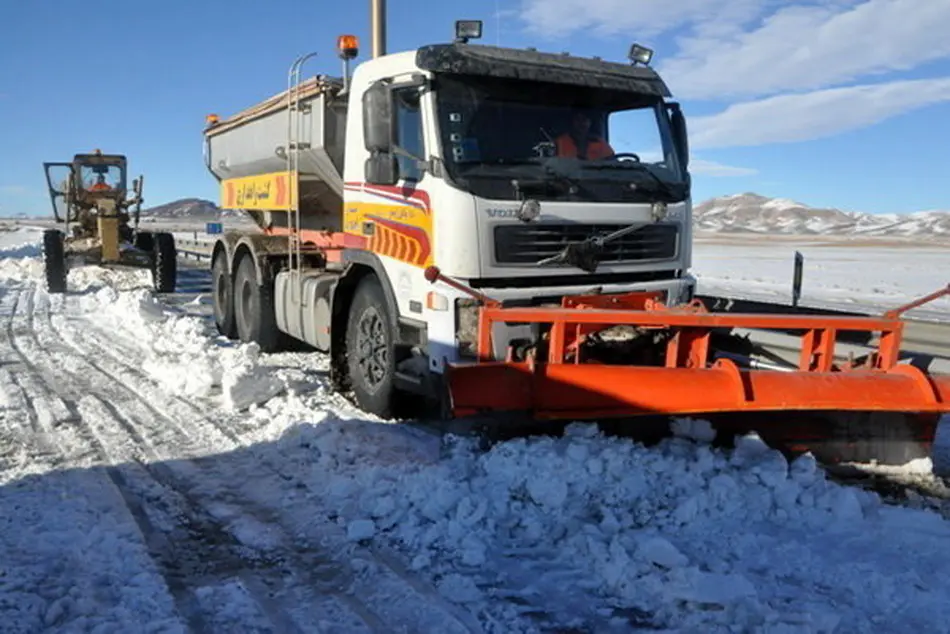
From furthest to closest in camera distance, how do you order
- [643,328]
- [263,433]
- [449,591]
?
[263,433], [643,328], [449,591]

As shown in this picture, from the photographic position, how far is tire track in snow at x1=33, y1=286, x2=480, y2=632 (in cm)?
316

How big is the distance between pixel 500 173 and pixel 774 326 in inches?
82.0

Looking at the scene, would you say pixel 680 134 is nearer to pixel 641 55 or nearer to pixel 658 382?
pixel 641 55

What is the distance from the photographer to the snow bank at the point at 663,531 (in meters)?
3.25

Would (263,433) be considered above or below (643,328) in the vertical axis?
below

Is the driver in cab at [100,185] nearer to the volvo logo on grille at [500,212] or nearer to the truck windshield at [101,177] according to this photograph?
the truck windshield at [101,177]

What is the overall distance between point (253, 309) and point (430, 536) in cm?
600

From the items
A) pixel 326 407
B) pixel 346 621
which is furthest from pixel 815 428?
pixel 326 407

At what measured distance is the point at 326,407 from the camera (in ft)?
20.7

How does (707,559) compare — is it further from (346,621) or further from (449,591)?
(346,621)

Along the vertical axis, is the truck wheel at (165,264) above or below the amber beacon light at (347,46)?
below

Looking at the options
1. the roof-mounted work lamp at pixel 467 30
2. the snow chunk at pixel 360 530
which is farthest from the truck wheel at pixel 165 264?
the snow chunk at pixel 360 530

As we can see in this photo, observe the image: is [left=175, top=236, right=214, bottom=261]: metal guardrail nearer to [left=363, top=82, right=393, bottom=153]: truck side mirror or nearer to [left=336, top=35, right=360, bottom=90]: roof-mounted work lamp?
[left=336, top=35, right=360, bottom=90]: roof-mounted work lamp

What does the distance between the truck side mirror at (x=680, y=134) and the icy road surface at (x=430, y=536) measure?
8.22 feet
